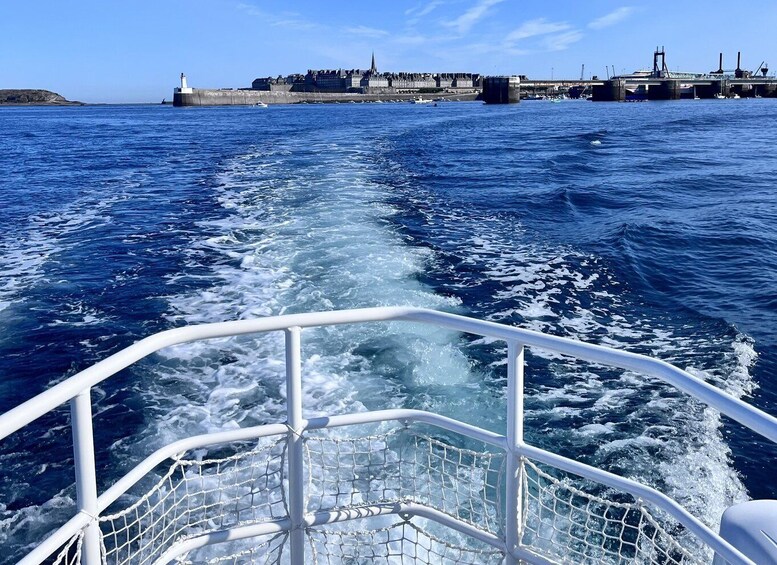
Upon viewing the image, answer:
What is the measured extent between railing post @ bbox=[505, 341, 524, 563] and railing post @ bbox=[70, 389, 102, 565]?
3.62 ft

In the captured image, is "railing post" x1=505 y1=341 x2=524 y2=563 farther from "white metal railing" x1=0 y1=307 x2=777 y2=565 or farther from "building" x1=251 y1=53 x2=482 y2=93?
"building" x1=251 y1=53 x2=482 y2=93

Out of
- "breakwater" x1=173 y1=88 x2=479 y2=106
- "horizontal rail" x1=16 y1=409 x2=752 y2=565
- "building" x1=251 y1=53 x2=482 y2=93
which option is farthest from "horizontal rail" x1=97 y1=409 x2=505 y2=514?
"building" x1=251 y1=53 x2=482 y2=93

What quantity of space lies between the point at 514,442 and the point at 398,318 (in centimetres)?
52

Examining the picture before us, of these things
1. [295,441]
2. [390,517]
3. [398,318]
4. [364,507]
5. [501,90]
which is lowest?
[390,517]

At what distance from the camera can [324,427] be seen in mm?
2029

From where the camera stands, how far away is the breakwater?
9756cm

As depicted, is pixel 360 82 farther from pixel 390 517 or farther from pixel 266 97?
pixel 390 517

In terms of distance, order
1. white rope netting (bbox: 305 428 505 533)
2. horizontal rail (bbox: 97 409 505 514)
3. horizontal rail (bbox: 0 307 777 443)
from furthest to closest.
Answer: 1. white rope netting (bbox: 305 428 505 533)
2. horizontal rail (bbox: 97 409 505 514)
3. horizontal rail (bbox: 0 307 777 443)

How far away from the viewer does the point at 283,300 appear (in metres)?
7.60

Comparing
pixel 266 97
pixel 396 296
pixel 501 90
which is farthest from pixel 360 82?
pixel 396 296

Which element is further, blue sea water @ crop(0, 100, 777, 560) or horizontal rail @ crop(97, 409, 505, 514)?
blue sea water @ crop(0, 100, 777, 560)

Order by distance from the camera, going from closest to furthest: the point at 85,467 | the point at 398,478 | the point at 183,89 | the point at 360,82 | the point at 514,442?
the point at 85,467 → the point at 514,442 → the point at 398,478 → the point at 183,89 → the point at 360,82

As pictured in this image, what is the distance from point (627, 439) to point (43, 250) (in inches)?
370

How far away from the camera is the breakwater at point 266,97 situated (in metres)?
97.6
